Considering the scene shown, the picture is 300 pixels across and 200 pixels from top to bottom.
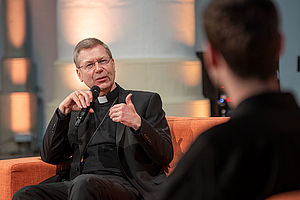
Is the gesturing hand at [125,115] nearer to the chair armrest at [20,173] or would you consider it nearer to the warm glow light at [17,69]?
the chair armrest at [20,173]

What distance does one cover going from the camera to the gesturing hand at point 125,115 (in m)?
2.46

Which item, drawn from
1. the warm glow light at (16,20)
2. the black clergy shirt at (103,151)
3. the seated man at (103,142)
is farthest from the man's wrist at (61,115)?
the warm glow light at (16,20)

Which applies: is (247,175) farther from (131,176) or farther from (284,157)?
(131,176)

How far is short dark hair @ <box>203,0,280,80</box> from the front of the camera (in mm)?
859

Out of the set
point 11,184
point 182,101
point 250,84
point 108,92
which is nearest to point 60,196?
point 11,184

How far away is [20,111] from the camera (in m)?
6.82

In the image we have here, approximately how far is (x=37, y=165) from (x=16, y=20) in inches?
170

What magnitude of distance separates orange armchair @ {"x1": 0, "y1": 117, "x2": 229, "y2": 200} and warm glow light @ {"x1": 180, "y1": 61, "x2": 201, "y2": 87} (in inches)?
100

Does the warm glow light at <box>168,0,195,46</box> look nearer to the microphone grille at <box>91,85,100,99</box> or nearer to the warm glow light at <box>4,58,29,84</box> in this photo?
the warm glow light at <box>4,58,29,84</box>

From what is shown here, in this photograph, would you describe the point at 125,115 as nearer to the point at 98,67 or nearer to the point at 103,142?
the point at 103,142

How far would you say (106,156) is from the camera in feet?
9.22

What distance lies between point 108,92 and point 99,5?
8.87ft

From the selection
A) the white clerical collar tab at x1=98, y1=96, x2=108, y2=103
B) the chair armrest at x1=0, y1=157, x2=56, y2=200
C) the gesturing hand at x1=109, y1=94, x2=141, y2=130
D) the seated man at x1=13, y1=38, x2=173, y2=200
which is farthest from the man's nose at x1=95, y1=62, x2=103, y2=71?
the chair armrest at x1=0, y1=157, x2=56, y2=200

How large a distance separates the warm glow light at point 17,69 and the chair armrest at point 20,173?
13.3 ft
